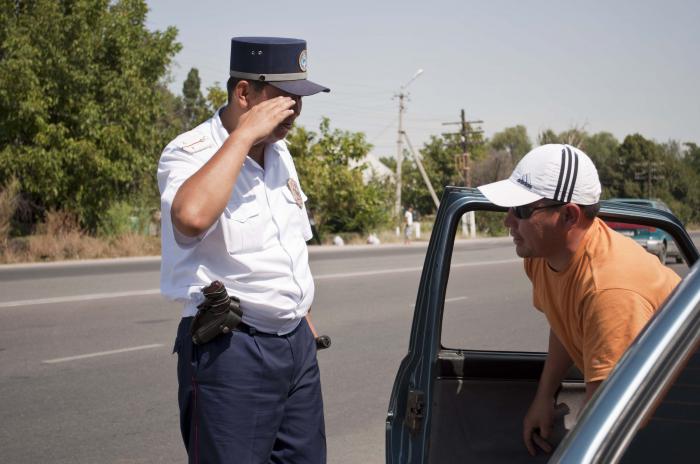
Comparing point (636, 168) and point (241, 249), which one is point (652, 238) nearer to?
point (241, 249)

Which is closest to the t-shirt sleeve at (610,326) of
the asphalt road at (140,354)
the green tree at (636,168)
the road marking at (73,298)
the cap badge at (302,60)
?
the cap badge at (302,60)

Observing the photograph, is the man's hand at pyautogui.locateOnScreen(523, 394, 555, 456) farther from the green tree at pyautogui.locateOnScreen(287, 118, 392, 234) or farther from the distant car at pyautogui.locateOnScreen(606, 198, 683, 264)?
the green tree at pyautogui.locateOnScreen(287, 118, 392, 234)

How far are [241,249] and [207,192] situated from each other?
0.79 ft

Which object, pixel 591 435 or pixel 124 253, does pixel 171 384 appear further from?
pixel 124 253

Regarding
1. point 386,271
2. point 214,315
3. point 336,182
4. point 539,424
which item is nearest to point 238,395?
point 214,315

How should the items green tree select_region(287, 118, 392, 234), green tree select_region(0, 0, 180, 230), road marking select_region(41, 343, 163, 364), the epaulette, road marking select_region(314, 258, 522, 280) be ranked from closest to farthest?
1. the epaulette
2. road marking select_region(41, 343, 163, 364)
3. road marking select_region(314, 258, 522, 280)
4. green tree select_region(0, 0, 180, 230)
5. green tree select_region(287, 118, 392, 234)

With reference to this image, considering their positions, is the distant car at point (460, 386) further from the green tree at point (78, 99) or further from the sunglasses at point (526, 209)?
the green tree at point (78, 99)

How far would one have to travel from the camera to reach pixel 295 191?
2.99 metres

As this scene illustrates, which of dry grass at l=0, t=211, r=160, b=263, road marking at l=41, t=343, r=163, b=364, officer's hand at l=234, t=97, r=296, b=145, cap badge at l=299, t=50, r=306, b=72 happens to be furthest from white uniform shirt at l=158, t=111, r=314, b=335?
dry grass at l=0, t=211, r=160, b=263

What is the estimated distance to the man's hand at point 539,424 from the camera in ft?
9.62

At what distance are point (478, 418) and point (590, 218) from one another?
0.90 m

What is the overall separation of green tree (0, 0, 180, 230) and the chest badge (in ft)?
73.3

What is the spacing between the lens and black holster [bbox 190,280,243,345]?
2586mm

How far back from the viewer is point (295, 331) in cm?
288
